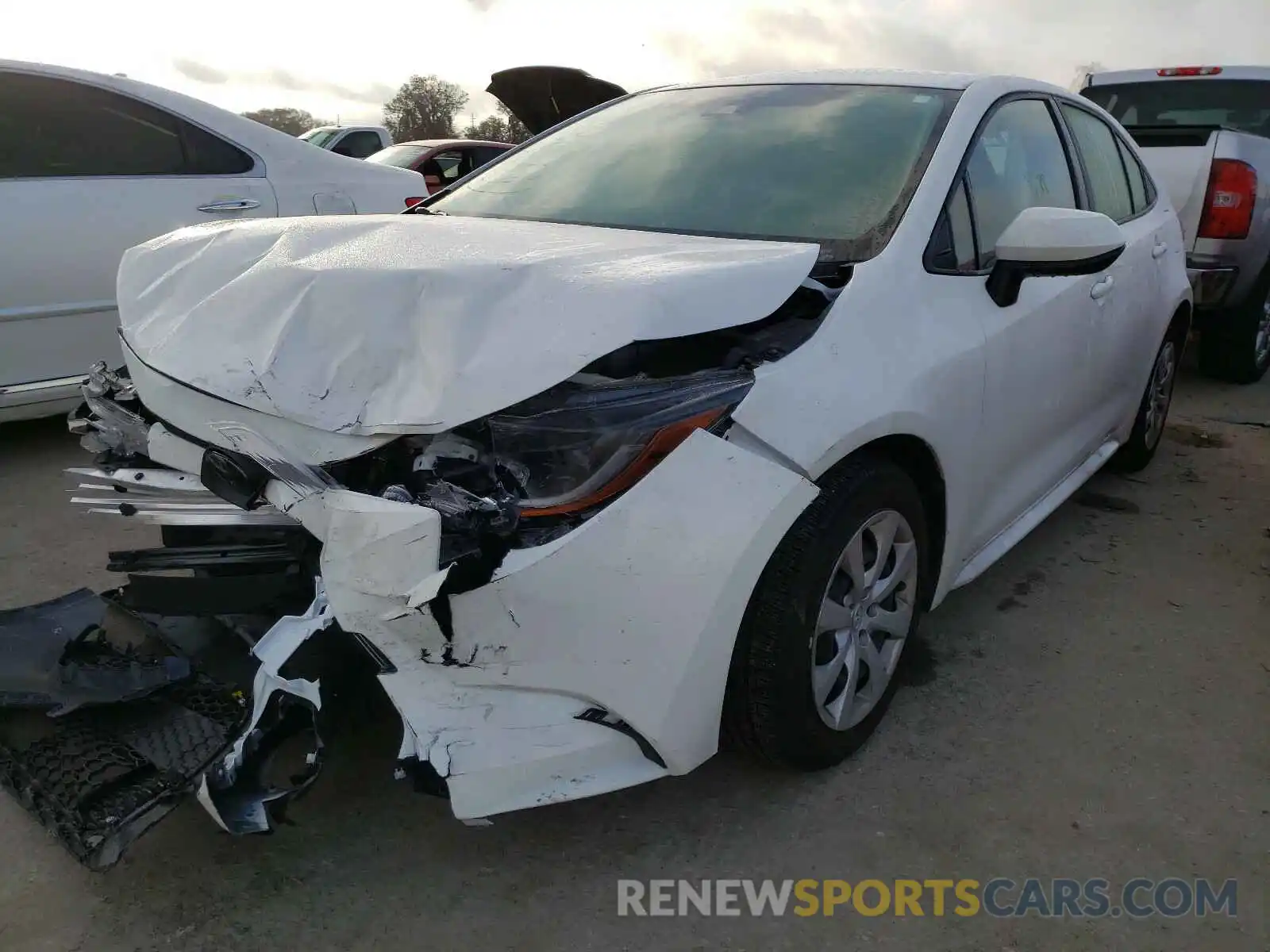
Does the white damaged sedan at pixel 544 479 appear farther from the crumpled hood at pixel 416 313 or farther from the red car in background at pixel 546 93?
the red car in background at pixel 546 93

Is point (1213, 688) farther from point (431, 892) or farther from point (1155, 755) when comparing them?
point (431, 892)

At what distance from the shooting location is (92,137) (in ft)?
13.3

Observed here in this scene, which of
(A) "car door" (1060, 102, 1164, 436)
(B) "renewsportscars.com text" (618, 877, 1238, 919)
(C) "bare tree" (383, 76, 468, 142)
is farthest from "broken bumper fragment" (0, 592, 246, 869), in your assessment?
(C) "bare tree" (383, 76, 468, 142)

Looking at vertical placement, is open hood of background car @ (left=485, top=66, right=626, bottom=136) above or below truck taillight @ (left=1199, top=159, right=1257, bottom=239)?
above

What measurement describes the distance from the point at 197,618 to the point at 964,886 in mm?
1751

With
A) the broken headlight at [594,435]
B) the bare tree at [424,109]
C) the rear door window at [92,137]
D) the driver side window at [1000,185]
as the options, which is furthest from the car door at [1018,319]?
the bare tree at [424,109]

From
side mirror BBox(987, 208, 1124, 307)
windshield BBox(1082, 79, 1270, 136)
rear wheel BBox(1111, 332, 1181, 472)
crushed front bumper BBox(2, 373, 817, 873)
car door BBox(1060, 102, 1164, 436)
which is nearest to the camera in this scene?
crushed front bumper BBox(2, 373, 817, 873)

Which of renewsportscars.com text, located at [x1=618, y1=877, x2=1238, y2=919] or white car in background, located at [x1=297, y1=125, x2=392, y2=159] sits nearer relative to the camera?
renewsportscars.com text, located at [x1=618, y1=877, x2=1238, y2=919]

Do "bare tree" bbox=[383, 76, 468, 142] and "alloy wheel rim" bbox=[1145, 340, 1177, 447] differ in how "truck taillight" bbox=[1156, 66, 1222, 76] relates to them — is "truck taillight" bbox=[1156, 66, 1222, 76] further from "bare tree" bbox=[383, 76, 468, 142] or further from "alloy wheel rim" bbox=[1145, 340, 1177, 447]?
"bare tree" bbox=[383, 76, 468, 142]

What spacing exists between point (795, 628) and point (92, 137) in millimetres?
3853

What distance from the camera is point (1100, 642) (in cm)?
283

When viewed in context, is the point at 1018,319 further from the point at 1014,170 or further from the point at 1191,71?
the point at 1191,71

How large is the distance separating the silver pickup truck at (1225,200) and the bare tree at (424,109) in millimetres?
39360

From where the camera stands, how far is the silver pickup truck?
17.3ft
